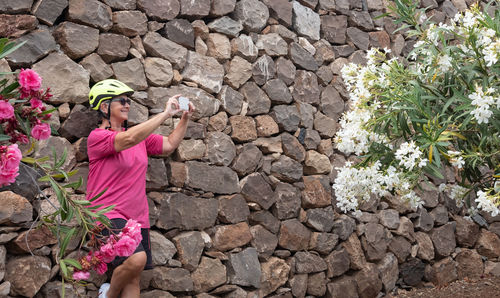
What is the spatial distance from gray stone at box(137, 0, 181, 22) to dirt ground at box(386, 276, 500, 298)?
275cm

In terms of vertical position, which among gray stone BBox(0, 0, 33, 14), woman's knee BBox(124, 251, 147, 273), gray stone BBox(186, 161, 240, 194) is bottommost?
gray stone BBox(186, 161, 240, 194)

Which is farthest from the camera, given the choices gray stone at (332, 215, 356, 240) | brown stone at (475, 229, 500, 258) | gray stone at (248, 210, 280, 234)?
brown stone at (475, 229, 500, 258)

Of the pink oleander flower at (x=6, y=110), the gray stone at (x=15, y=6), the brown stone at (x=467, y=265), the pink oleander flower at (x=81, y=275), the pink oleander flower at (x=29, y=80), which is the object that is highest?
the pink oleander flower at (x=29, y=80)

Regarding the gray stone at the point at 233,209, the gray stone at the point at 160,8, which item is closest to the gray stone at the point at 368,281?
the gray stone at the point at 233,209

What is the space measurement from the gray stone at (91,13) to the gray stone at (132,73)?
22cm

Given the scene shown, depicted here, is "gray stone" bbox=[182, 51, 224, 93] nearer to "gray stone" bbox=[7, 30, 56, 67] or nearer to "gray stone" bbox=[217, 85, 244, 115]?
"gray stone" bbox=[217, 85, 244, 115]

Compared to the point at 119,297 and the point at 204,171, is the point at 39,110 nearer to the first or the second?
the point at 119,297

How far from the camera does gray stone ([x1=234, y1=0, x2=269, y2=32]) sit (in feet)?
12.9

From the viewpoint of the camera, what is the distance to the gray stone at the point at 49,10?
2.89 metres

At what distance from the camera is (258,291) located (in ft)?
12.3

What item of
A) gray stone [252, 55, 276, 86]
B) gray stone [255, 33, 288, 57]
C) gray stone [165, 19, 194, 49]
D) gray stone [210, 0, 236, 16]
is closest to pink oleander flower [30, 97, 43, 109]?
gray stone [165, 19, 194, 49]

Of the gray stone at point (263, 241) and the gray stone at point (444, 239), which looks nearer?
the gray stone at point (263, 241)

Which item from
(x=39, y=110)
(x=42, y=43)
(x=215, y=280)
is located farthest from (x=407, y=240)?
(x=39, y=110)

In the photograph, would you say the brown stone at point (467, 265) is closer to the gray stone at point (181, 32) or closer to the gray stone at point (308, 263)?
the gray stone at point (308, 263)
